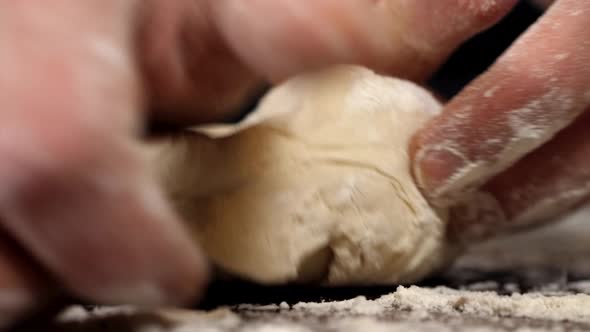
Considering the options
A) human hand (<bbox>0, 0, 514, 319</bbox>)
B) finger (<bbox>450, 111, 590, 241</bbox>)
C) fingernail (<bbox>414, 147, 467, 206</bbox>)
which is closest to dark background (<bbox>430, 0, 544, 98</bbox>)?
finger (<bbox>450, 111, 590, 241</bbox>)

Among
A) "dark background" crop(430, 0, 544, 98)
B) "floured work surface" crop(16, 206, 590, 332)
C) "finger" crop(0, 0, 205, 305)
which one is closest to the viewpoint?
"finger" crop(0, 0, 205, 305)

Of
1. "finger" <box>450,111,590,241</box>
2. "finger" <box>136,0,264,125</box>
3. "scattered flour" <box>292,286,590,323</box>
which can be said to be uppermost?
"finger" <box>136,0,264,125</box>

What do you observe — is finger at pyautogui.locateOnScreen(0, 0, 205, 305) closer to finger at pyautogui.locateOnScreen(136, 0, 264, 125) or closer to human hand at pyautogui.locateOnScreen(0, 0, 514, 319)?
human hand at pyautogui.locateOnScreen(0, 0, 514, 319)

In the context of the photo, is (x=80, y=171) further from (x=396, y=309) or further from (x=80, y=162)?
(x=396, y=309)

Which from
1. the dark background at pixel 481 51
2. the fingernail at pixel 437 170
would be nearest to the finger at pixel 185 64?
the fingernail at pixel 437 170

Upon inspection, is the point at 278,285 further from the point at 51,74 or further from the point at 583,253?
the point at 583,253

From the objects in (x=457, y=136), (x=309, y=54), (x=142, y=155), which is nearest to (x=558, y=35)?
(x=457, y=136)

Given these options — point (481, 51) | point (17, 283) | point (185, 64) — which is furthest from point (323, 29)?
point (481, 51)

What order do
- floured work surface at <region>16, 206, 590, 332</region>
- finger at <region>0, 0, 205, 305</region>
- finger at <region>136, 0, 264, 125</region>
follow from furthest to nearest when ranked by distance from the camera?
1. finger at <region>136, 0, 264, 125</region>
2. floured work surface at <region>16, 206, 590, 332</region>
3. finger at <region>0, 0, 205, 305</region>
